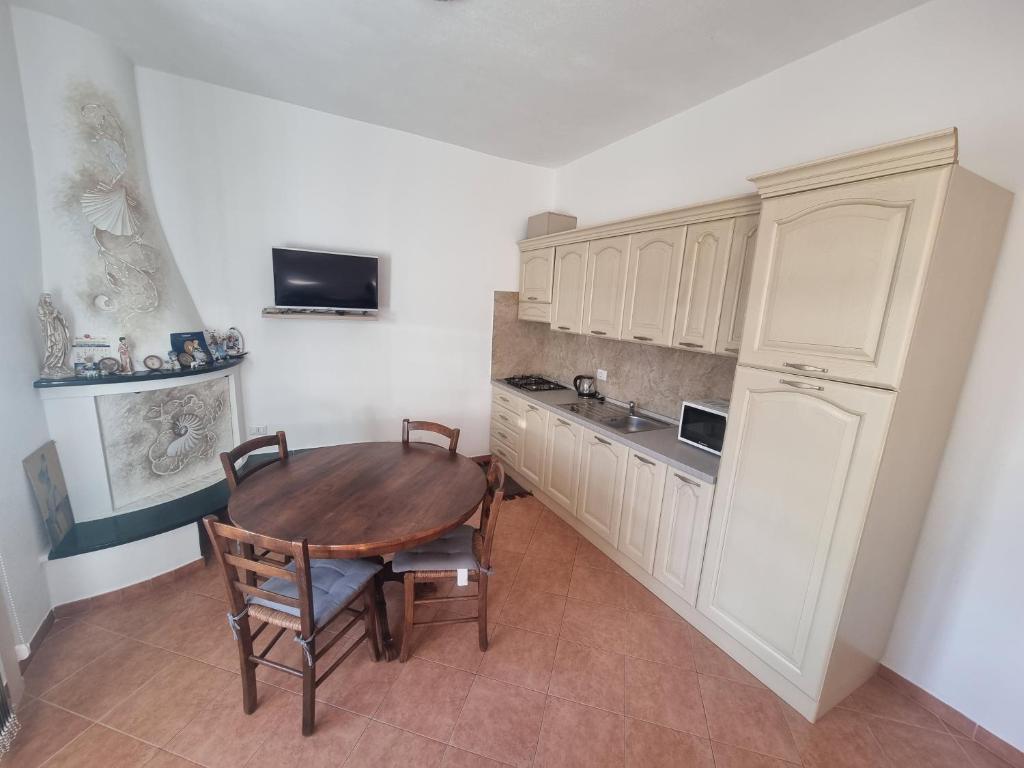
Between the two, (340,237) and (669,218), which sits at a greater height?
(669,218)

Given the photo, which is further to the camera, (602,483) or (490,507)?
(602,483)

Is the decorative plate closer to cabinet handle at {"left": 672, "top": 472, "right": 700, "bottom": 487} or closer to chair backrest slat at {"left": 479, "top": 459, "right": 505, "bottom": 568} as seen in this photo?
chair backrest slat at {"left": 479, "top": 459, "right": 505, "bottom": 568}

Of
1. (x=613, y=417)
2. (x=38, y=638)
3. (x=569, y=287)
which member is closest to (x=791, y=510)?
(x=613, y=417)

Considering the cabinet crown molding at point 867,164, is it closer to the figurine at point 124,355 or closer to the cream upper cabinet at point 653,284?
the cream upper cabinet at point 653,284

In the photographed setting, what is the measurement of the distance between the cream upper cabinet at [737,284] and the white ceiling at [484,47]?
2.62 ft

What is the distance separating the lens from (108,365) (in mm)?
2082

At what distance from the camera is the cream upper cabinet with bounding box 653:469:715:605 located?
1958mm

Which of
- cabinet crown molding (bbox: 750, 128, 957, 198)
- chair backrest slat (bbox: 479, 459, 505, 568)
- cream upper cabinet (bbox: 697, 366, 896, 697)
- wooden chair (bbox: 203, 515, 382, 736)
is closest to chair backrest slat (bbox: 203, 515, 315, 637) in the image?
wooden chair (bbox: 203, 515, 382, 736)

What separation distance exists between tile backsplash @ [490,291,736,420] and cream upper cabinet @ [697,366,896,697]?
2.39ft

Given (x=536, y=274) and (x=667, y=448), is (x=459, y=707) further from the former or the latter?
(x=536, y=274)

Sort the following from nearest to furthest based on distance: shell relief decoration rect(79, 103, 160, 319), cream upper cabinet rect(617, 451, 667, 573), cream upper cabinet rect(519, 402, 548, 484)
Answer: shell relief decoration rect(79, 103, 160, 319) → cream upper cabinet rect(617, 451, 667, 573) → cream upper cabinet rect(519, 402, 548, 484)

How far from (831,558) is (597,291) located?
1984mm

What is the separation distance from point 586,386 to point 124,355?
116 inches

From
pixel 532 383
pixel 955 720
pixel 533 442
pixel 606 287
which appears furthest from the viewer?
pixel 532 383
